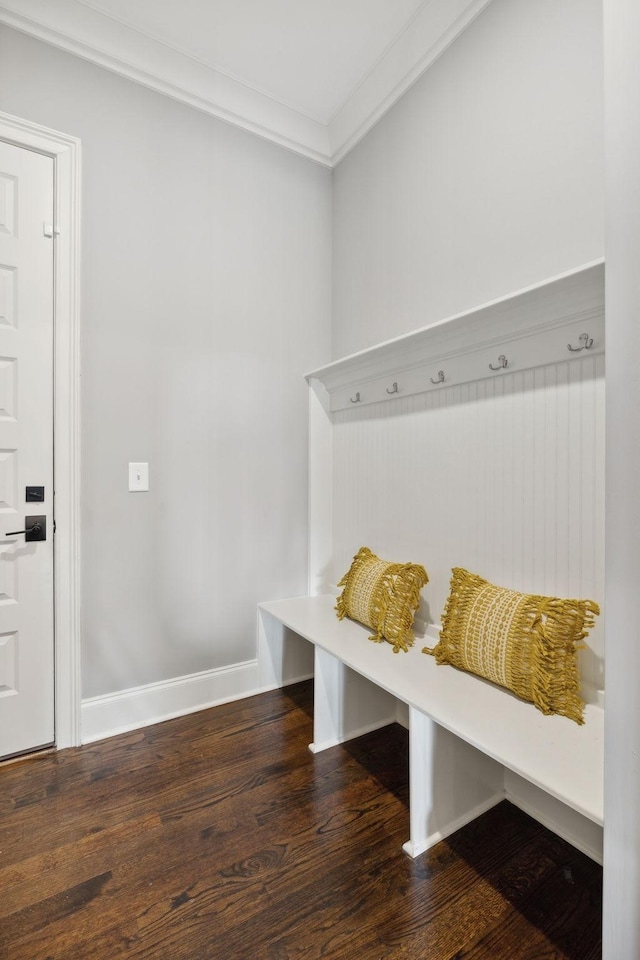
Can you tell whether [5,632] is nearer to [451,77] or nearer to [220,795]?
[220,795]

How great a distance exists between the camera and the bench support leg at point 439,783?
134cm

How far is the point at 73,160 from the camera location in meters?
1.84

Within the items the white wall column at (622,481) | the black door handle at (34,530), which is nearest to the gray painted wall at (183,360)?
the black door handle at (34,530)

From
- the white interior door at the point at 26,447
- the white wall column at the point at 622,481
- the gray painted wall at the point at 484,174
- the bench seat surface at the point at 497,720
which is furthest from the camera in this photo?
the white interior door at the point at 26,447

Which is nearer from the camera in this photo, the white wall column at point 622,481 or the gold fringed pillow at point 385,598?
the white wall column at point 622,481

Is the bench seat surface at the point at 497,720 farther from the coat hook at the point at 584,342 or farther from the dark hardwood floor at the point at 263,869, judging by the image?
the coat hook at the point at 584,342

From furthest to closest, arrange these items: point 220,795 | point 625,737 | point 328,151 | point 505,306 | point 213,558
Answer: point 328,151 < point 213,558 < point 220,795 < point 505,306 < point 625,737

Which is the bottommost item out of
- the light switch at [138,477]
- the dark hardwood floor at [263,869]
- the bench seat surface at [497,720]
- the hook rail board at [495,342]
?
the dark hardwood floor at [263,869]

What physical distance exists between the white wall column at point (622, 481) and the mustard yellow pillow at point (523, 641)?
43 centimetres

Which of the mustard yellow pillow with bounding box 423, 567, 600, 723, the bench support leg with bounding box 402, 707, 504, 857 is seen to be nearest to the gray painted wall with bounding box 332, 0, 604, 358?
the mustard yellow pillow with bounding box 423, 567, 600, 723

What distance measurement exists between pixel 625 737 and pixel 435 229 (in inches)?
70.8

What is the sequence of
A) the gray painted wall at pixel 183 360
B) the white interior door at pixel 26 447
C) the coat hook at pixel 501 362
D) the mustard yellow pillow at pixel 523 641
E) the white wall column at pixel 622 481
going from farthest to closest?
the gray painted wall at pixel 183 360 → the white interior door at pixel 26 447 → the coat hook at pixel 501 362 → the mustard yellow pillow at pixel 523 641 → the white wall column at pixel 622 481

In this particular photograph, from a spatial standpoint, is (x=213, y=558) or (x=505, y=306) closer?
(x=505, y=306)

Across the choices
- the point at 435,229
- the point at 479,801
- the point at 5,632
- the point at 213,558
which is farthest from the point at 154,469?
the point at 479,801
